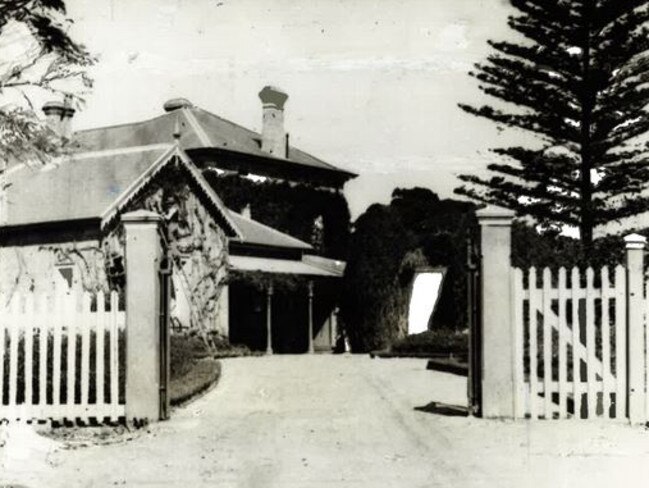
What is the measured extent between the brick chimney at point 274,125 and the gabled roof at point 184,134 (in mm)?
376

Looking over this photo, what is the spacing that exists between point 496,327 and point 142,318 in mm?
3556

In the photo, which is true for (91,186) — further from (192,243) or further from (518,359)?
(518,359)

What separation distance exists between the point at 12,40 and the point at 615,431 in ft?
27.6

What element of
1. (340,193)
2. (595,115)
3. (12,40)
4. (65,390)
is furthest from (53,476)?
(340,193)

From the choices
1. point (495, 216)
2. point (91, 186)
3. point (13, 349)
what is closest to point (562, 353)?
point (495, 216)

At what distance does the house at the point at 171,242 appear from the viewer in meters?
22.8

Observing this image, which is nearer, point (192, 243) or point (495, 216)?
point (495, 216)

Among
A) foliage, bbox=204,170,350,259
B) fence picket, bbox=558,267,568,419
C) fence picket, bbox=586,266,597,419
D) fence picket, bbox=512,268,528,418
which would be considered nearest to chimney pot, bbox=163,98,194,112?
foliage, bbox=204,170,350,259

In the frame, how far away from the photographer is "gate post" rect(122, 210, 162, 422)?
9.62m

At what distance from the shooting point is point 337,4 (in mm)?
12312

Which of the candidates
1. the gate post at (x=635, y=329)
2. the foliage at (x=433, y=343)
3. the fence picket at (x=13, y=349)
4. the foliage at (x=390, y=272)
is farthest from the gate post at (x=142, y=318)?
the foliage at (x=390, y=272)

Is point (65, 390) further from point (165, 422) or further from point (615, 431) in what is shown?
point (615, 431)

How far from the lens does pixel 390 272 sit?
26062 millimetres

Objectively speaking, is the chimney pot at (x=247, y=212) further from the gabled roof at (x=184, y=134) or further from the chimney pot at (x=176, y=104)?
the chimney pot at (x=176, y=104)
